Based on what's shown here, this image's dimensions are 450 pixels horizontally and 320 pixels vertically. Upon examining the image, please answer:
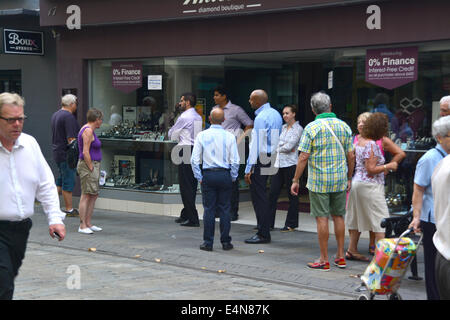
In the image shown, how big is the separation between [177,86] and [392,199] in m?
4.53

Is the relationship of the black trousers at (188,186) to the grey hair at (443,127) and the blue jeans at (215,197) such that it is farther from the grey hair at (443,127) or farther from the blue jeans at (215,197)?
the grey hair at (443,127)

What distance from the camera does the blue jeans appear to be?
945 centimetres

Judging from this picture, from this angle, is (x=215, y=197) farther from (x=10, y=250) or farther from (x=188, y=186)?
A: (x=10, y=250)

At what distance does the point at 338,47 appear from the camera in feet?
35.5

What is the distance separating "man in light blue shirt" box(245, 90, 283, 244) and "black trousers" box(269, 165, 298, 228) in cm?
55

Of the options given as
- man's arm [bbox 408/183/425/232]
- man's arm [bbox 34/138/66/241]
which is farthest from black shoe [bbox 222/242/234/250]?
man's arm [bbox 34/138/66/241]

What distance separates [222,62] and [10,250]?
26.6 feet

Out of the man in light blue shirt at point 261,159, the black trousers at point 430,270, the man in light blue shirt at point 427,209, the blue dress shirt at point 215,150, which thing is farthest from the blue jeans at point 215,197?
the black trousers at point 430,270

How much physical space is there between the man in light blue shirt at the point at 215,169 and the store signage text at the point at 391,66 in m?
2.58

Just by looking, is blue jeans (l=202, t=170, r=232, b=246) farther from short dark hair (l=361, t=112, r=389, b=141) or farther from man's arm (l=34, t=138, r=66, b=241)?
man's arm (l=34, t=138, r=66, b=241)
